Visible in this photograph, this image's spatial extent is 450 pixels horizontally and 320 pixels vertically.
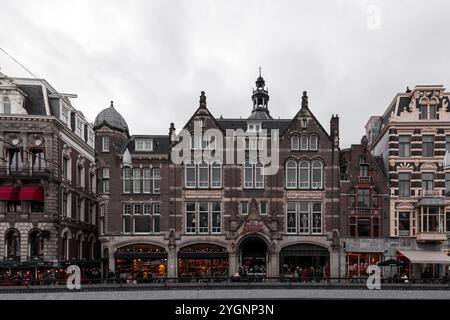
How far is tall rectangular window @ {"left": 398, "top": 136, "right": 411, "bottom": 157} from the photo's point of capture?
146ft

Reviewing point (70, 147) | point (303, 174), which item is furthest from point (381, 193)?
point (70, 147)

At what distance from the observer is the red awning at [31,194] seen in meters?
43.1

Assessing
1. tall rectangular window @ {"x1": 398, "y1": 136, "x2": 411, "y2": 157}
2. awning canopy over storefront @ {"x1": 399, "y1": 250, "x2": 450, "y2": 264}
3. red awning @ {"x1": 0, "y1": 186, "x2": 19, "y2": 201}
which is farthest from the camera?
tall rectangular window @ {"x1": 398, "y1": 136, "x2": 411, "y2": 157}

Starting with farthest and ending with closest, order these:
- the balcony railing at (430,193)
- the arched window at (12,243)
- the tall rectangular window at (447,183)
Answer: the tall rectangular window at (447,183)
the balcony railing at (430,193)
the arched window at (12,243)

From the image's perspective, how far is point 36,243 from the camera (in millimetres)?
44188

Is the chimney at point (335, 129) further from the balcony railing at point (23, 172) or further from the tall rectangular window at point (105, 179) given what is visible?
the balcony railing at point (23, 172)

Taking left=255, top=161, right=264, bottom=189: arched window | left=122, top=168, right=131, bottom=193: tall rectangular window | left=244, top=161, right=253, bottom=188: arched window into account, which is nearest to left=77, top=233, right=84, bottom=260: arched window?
left=122, top=168, right=131, bottom=193: tall rectangular window

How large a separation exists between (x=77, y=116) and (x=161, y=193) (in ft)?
57.5

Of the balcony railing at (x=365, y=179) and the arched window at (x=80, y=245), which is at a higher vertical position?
the balcony railing at (x=365, y=179)

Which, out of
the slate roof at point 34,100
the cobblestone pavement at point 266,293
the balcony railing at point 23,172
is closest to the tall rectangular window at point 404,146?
the cobblestone pavement at point 266,293

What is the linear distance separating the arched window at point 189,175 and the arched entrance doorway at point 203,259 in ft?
20.3

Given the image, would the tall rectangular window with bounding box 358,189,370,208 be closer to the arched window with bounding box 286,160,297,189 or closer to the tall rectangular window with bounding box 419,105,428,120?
the arched window with bounding box 286,160,297,189

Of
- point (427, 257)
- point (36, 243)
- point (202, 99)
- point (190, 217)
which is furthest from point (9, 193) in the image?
point (427, 257)

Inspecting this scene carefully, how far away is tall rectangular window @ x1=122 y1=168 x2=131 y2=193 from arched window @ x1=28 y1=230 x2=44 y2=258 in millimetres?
9529
